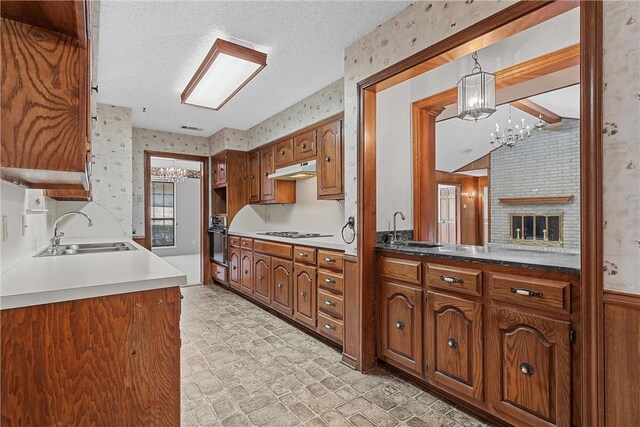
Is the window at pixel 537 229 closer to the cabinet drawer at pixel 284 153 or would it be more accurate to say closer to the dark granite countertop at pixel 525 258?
the dark granite countertop at pixel 525 258

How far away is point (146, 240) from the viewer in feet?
15.2

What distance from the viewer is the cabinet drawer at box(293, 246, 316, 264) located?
3.04m

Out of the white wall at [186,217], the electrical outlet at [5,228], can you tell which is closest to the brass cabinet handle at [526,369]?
the electrical outlet at [5,228]

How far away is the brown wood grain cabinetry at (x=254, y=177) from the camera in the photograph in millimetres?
4637

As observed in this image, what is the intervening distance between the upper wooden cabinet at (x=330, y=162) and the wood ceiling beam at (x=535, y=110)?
283cm

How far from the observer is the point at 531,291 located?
1.56 meters

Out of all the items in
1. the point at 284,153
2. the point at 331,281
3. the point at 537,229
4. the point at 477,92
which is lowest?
the point at 331,281

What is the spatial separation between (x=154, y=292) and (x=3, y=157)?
2.22 feet

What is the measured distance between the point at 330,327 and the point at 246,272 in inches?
70.7

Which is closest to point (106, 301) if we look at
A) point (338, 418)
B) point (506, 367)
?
point (338, 418)

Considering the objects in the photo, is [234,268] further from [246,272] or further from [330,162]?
[330,162]

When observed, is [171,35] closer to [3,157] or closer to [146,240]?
[3,157]

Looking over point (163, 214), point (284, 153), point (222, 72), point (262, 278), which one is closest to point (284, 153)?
point (284, 153)

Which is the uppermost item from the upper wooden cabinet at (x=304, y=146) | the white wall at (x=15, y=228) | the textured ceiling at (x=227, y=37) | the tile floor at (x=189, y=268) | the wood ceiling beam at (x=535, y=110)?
the wood ceiling beam at (x=535, y=110)
